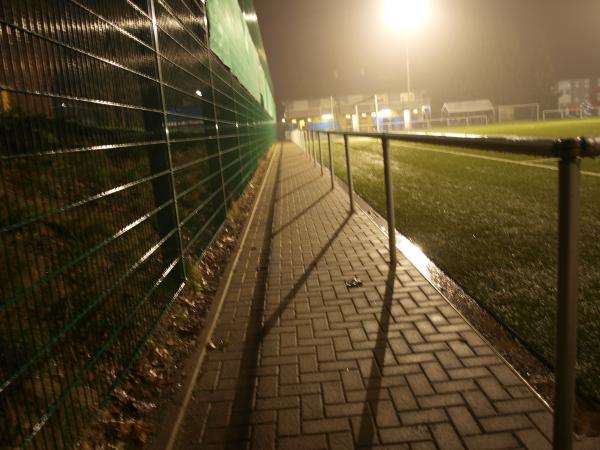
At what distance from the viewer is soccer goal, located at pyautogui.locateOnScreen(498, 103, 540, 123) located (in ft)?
257

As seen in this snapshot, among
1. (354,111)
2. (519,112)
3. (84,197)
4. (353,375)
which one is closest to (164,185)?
(84,197)

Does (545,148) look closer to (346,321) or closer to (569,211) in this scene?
(569,211)

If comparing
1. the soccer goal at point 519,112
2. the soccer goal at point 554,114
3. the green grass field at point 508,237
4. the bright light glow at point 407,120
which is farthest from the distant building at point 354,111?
the green grass field at point 508,237

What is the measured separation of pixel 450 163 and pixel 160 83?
39.8 feet

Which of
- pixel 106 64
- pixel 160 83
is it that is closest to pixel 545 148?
pixel 106 64

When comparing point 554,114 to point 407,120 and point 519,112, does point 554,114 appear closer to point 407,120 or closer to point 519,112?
point 519,112

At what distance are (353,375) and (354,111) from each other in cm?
7552

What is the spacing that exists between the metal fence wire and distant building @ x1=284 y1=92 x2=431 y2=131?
7128cm

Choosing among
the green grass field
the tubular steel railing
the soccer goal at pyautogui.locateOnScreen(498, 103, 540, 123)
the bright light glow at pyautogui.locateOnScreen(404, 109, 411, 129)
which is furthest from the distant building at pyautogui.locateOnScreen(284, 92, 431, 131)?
the tubular steel railing

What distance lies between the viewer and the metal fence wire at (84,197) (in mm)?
2070

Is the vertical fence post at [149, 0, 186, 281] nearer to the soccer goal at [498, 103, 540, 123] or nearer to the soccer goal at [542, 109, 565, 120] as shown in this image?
the soccer goal at [542, 109, 565, 120]

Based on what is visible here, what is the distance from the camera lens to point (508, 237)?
586 centimetres

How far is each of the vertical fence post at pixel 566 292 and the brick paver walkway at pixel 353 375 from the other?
0.30m

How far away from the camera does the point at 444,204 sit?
27.4 feet
